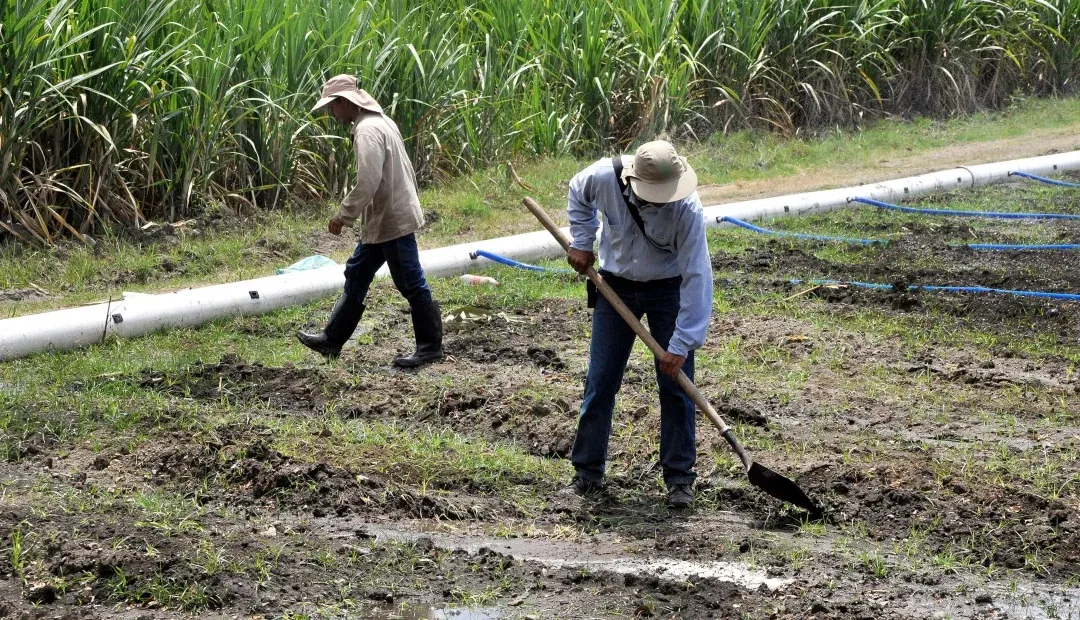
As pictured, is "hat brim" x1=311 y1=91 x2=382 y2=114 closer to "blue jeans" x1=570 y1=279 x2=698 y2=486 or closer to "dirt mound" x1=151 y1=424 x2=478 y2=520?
"dirt mound" x1=151 y1=424 x2=478 y2=520

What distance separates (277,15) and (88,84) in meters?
1.91

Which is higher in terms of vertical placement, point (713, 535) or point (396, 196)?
point (396, 196)

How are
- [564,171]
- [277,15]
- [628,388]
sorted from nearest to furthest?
[628,388] < [277,15] < [564,171]

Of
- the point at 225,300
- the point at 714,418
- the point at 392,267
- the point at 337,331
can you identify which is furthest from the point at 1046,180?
the point at 714,418

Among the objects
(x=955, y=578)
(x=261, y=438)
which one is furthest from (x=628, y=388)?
(x=955, y=578)

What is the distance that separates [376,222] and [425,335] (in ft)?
2.27

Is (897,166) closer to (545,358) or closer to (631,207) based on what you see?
(545,358)

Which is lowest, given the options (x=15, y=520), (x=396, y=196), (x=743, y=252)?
(x=743, y=252)

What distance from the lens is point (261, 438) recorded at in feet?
18.4

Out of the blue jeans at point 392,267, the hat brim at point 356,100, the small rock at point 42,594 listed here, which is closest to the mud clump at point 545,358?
the blue jeans at point 392,267

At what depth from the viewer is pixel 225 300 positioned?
306 inches

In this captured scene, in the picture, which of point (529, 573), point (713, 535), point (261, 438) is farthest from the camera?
point (261, 438)

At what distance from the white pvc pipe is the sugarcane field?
2 cm

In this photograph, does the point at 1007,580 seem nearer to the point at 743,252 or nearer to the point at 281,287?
the point at 281,287
